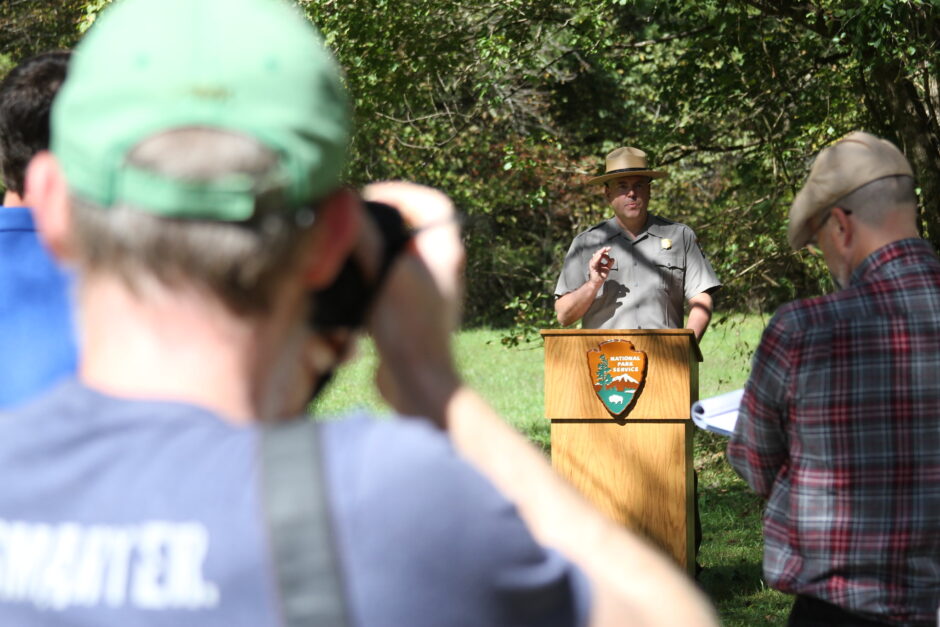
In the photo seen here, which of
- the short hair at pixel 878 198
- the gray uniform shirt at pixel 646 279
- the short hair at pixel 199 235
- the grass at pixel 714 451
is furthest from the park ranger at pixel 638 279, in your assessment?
the short hair at pixel 199 235

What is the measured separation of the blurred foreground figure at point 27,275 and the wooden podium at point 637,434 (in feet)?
12.2

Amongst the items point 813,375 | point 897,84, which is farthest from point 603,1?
point 813,375

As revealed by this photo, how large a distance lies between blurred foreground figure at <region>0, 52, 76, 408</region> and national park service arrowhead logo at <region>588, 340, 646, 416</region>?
376 centimetres

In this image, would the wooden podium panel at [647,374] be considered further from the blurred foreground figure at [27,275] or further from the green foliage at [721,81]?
the blurred foreground figure at [27,275]

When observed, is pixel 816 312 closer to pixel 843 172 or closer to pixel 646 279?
pixel 843 172

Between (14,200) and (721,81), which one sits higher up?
(721,81)

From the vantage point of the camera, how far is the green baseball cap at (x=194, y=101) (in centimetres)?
95

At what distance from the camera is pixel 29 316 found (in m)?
2.34

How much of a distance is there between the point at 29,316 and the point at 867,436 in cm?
174

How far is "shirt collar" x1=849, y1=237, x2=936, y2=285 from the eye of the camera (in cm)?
261

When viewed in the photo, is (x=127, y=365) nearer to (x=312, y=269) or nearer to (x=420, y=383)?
(x=312, y=269)

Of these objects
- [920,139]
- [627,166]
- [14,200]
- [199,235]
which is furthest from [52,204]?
[920,139]

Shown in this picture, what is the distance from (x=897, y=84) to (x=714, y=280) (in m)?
2.72

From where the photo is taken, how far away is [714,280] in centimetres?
648
